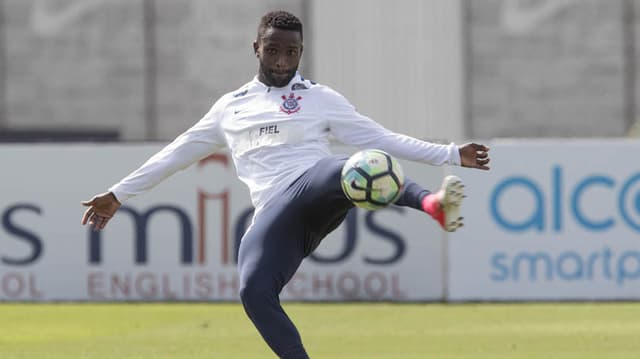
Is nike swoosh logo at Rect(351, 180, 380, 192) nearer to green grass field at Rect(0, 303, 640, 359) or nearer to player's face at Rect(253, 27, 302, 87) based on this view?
player's face at Rect(253, 27, 302, 87)

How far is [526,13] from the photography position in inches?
1083

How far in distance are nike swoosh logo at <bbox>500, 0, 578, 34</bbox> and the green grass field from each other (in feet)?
42.9

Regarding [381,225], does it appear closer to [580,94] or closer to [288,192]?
[288,192]

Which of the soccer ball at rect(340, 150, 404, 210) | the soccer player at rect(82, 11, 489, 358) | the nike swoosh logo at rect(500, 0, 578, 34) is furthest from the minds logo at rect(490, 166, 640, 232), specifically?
the nike swoosh logo at rect(500, 0, 578, 34)

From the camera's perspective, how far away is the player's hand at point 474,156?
24.4ft

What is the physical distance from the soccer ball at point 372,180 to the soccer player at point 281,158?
13 centimetres

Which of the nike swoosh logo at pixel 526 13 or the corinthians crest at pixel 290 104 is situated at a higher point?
the nike swoosh logo at pixel 526 13

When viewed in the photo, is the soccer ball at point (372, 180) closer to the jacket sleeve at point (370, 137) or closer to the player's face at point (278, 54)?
the jacket sleeve at point (370, 137)

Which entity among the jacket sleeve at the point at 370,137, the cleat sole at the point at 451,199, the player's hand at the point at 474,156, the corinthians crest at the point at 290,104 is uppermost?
the corinthians crest at the point at 290,104

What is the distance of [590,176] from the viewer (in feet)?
50.6

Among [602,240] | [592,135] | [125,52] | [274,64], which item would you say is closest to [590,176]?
[602,240]

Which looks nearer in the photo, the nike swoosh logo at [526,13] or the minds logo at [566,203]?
the minds logo at [566,203]

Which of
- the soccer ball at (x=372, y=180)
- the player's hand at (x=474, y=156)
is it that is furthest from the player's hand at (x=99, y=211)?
the player's hand at (x=474, y=156)

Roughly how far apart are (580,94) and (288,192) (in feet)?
68.5
